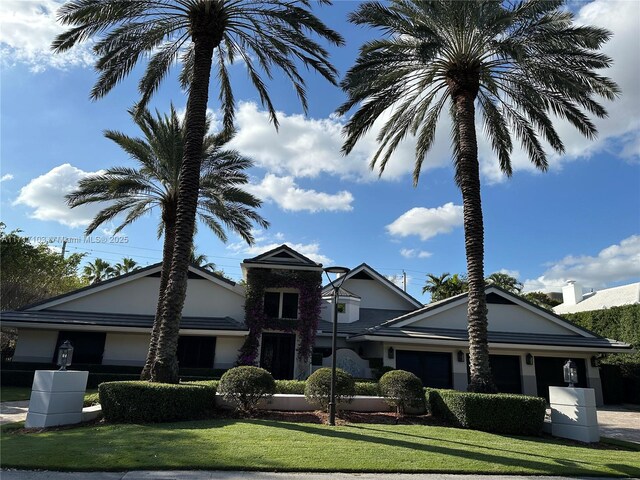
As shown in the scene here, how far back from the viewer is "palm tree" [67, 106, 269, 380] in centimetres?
1900

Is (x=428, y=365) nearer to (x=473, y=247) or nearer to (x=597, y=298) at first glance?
(x=473, y=247)

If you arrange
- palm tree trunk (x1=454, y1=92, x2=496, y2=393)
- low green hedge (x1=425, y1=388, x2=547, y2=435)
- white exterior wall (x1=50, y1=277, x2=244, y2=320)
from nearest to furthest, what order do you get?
low green hedge (x1=425, y1=388, x2=547, y2=435), palm tree trunk (x1=454, y1=92, x2=496, y2=393), white exterior wall (x1=50, y1=277, x2=244, y2=320)

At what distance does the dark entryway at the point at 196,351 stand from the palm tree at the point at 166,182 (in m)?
5.43

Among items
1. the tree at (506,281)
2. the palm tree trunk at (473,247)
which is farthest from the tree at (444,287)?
the palm tree trunk at (473,247)

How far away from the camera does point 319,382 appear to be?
12477mm

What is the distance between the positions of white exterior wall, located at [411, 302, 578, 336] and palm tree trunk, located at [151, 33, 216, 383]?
47.2 ft

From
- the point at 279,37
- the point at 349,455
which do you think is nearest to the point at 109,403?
the point at 349,455

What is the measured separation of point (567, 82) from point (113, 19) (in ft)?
45.8

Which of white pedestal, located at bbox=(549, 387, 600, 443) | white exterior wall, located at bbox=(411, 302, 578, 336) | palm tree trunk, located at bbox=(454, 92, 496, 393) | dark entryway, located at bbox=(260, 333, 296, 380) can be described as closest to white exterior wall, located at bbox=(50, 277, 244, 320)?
dark entryway, located at bbox=(260, 333, 296, 380)

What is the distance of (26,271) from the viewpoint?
28281 mm

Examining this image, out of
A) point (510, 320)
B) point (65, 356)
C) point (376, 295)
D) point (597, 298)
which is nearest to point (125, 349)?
point (65, 356)

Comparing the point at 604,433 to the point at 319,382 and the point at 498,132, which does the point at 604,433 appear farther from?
the point at 498,132

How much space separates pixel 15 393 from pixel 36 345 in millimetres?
4223

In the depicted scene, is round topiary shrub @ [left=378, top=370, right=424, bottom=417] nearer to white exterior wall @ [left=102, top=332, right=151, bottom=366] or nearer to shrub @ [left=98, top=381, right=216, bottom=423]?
shrub @ [left=98, top=381, right=216, bottom=423]
